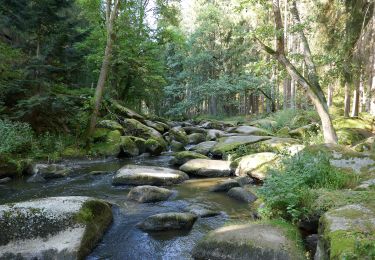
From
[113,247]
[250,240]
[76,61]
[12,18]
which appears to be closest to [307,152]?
[250,240]

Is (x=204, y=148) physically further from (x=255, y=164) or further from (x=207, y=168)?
(x=255, y=164)

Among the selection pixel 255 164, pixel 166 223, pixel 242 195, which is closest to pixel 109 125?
pixel 255 164

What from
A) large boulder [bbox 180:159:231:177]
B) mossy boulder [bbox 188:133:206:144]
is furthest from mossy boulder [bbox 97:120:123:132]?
large boulder [bbox 180:159:231:177]

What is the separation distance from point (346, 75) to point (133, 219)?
40.3 feet

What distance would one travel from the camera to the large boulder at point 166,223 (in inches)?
232

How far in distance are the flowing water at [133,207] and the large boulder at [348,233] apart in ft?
6.70

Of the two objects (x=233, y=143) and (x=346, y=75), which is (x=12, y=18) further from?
(x=346, y=75)

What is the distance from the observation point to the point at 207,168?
34.0 ft

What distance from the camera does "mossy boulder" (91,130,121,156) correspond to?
13.5 meters

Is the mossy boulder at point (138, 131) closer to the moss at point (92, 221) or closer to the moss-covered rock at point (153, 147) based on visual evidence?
the moss-covered rock at point (153, 147)

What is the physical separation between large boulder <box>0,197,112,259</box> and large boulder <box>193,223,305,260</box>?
1.68m

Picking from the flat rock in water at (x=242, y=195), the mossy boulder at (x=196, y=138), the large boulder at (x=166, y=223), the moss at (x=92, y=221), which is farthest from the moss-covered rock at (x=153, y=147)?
the large boulder at (x=166, y=223)

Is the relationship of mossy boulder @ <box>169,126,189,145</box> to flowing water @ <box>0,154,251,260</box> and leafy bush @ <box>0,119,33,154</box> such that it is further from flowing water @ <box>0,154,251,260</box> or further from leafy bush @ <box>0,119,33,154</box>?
leafy bush @ <box>0,119,33,154</box>

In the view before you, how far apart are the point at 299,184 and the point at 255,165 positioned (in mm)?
3877
